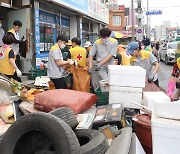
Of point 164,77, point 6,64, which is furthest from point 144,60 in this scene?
point 164,77

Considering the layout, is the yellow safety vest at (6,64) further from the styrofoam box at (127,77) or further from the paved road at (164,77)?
the paved road at (164,77)

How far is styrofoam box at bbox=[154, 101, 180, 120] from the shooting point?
312 centimetres

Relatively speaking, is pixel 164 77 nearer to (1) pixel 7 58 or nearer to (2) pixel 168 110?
(1) pixel 7 58

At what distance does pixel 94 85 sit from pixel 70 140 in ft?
10.5

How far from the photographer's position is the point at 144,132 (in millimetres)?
3627

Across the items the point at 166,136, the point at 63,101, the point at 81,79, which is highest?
the point at 81,79

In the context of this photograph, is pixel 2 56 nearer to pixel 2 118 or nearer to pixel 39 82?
pixel 39 82

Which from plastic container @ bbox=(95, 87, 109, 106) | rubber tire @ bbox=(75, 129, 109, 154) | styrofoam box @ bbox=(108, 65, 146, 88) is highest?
styrofoam box @ bbox=(108, 65, 146, 88)

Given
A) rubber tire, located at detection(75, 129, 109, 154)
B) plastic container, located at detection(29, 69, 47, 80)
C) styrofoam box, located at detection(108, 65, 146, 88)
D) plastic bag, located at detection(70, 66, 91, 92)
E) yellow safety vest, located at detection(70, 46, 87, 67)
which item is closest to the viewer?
rubber tire, located at detection(75, 129, 109, 154)

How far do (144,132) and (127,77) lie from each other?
1.32 metres

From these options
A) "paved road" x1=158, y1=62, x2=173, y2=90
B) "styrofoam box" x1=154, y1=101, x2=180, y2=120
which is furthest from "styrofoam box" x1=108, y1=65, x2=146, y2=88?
"paved road" x1=158, y1=62, x2=173, y2=90

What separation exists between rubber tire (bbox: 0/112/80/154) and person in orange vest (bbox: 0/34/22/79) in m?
3.85

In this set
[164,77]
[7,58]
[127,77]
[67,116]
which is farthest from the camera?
[164,77]

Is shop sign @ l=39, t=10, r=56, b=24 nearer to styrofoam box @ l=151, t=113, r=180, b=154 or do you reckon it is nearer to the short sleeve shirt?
the short sleeve shirt
